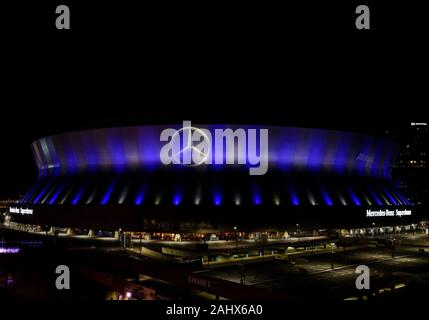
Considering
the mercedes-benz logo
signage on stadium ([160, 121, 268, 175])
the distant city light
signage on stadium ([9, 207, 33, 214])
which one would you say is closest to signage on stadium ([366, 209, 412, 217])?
signage on stadium ([160, 121, 268, 175])

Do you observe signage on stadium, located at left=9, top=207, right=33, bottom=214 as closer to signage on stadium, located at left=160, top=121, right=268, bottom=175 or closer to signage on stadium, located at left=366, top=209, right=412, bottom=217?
signage on stadium, located at left=160, top=121, right=268, bottom=175

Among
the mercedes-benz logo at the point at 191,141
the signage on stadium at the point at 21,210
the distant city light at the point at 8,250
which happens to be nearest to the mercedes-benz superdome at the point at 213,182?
the mercedes-benz logo at the point at 191,141

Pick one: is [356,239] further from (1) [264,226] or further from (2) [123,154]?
(2) [123,154]

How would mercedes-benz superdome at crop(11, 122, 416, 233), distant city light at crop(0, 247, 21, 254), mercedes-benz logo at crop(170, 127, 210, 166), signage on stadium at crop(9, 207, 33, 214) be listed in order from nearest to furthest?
distant city light at crop(0, 247, 21, 254) → mercedes-benz superdome at crop(11, 122, 416, 233) → mercedes-benz logo at crop(170, 127, 210, 166) → signage on stadium at crop(9, 207, 33, 214)

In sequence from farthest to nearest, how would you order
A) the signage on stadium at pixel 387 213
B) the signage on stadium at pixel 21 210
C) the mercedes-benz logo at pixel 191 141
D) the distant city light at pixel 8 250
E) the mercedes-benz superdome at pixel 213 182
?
the signage on stadium at pixel 21 210
the signage on stadium at pixel 387 213
the mercedes-benz logo at pixel 191 141
the mercedes-benz superdome at pixel 213 182
the distant city light at pixel 8 250

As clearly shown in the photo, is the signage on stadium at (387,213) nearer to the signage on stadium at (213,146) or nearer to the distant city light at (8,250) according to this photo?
the signage on stadium at (213,146)

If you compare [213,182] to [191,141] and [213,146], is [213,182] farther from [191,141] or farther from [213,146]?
[191,141]
